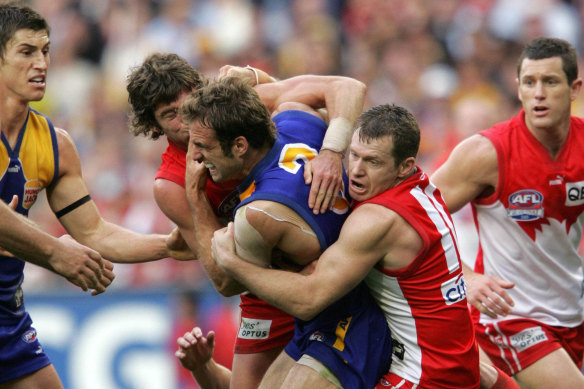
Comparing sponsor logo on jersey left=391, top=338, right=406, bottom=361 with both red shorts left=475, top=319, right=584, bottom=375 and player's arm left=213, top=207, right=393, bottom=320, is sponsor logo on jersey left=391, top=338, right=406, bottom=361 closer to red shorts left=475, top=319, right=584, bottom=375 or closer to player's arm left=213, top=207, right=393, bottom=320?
player's arm left=213, top=207, right=393, bottom=320

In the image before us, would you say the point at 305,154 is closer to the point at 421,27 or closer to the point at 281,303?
the point at 281,303

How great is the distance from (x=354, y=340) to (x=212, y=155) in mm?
1321

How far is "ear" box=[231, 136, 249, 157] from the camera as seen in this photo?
16.8 feet

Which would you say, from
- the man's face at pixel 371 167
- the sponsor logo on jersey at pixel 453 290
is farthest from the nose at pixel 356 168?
the sponsor logo on jersey at pixel 453 290

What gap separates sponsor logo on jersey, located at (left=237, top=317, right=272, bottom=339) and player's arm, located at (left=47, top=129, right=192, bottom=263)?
72 cm

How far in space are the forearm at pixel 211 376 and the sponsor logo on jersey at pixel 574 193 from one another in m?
2.74

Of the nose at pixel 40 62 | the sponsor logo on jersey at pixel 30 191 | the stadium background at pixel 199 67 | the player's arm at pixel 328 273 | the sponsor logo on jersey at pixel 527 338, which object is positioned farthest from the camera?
the stadium background at pixel 199 67

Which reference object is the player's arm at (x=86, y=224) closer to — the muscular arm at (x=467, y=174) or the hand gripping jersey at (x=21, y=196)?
the hand gripping jersey at (x=21, y=196)

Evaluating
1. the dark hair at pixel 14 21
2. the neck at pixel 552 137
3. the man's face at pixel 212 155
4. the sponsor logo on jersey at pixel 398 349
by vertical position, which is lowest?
the sponsor logo on jersey at pixel 398 349

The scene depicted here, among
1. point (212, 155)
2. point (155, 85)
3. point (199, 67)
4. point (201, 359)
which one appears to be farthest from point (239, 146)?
point (199, 67)

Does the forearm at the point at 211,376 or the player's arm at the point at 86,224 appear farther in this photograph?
the forearm at the point at 211,376

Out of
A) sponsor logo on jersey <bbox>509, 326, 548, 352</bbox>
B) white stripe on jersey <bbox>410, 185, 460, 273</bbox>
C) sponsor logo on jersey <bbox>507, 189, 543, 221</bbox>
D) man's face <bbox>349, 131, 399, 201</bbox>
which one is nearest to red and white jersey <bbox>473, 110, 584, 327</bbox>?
sponsor logo on jersey <bbox>507, 189, 543, 221</bbox>

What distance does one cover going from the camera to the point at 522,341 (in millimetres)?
6336

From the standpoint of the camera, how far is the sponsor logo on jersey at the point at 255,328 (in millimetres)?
6250
